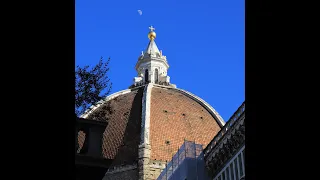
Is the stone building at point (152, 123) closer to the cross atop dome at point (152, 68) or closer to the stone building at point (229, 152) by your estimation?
the cross atop dome at point (152, 68)

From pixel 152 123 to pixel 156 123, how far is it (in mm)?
398

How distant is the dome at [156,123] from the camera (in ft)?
127

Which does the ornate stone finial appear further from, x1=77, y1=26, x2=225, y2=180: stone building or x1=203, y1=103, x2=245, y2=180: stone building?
x1=203, y1=103, x2=245, y2=180: stone building

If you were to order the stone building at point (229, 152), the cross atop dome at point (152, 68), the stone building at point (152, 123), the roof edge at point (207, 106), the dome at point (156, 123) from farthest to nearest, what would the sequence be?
1. the cross atop dome at point (152, 68)
2. the roof edge at point (207, 106)
3. the dome at point (156, 123)
4. the stone building at point (152, 123)
5. the stone building at point (229, 152)

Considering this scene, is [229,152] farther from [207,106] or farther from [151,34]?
[151,34]

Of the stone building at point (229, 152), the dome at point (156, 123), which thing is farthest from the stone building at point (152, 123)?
the stone building at point (229, 152)

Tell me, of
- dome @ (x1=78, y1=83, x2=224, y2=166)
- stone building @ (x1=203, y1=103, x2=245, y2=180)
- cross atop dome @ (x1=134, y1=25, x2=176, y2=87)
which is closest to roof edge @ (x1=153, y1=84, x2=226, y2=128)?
dome @ (x1=78, y1=83, x2=224, y2=166)

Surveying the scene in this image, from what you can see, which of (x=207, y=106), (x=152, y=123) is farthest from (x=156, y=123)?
(x=207, y=106)

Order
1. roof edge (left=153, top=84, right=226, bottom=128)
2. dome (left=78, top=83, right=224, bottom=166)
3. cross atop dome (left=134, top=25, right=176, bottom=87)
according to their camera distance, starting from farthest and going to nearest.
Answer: cross atop dome (left=134, top=25, right=176, bottom=87), roof edge (left=153, top=84, right=226, bottom=128), dome (left=78, top=83, right=224, bottom=166)

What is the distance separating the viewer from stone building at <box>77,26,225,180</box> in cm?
3750

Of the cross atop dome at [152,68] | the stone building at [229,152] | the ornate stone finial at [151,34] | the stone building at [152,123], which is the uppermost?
the ornate stone finial at [151,34]

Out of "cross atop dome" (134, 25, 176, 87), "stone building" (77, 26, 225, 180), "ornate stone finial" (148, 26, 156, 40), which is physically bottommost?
"stone building" (77, 26, 225, 180)

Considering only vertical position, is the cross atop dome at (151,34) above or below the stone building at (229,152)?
above
